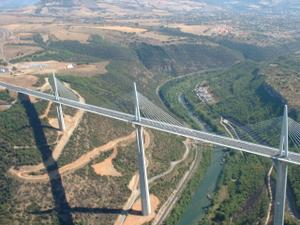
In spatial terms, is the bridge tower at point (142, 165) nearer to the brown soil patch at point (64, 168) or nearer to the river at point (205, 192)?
the river at point (205, 192)

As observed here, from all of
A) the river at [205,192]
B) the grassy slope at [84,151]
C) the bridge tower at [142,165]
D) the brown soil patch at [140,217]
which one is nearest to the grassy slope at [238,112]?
the river at [205,192]

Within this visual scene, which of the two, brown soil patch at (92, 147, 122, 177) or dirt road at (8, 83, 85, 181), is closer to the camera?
dirt road at (8, 83, 85, 181)

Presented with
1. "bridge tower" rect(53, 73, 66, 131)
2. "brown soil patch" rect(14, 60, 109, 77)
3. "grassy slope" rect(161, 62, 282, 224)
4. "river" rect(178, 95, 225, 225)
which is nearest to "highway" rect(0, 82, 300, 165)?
"bridge tower" rect(53, 73, 66, 131)

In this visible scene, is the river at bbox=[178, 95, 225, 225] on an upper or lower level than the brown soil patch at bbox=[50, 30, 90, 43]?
lower

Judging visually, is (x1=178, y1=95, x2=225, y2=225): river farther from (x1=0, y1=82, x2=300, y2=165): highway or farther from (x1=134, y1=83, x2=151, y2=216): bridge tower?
(x1=0, y1=82, x2=300, y2=165): highway

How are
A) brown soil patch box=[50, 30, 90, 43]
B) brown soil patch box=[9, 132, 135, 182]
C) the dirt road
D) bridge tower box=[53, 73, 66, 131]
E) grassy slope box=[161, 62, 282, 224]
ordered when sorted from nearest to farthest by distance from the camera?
grassy slope box=[161, 62, 282, 224] < brown soil patch box=[9, 132, 135, 182] < the dirt road < bridge tower box=[53, 73, 66, 131] < brown soil patch box=[50, 30, 90, 43]

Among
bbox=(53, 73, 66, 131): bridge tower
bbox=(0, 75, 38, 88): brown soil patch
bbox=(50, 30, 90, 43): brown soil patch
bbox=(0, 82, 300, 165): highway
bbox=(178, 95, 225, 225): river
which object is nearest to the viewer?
bbox=(0, 82, 300, 165): highway

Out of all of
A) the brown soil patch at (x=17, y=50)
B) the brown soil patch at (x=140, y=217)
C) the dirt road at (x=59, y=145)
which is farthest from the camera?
the brown soil patch at (x=17, y=50)

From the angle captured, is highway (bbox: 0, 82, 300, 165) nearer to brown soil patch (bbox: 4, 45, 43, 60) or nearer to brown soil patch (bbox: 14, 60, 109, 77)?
brown soil patch (bbox: 14, 60, 109, 77)

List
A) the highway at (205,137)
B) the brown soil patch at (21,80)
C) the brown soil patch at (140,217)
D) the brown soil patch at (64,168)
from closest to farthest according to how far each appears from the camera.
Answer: the highway at (205,137)
the brown soil patch at (140,217)
the brown soil patch at (64,168)
the brown soil patch at (21,80)

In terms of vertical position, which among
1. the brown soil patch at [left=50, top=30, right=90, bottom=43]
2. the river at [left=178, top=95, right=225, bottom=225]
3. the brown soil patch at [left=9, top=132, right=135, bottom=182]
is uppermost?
the brown soil patch at [left=50, top=30, right=90, bottom=43]

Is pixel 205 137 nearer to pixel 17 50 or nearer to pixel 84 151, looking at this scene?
pixel 84 151
